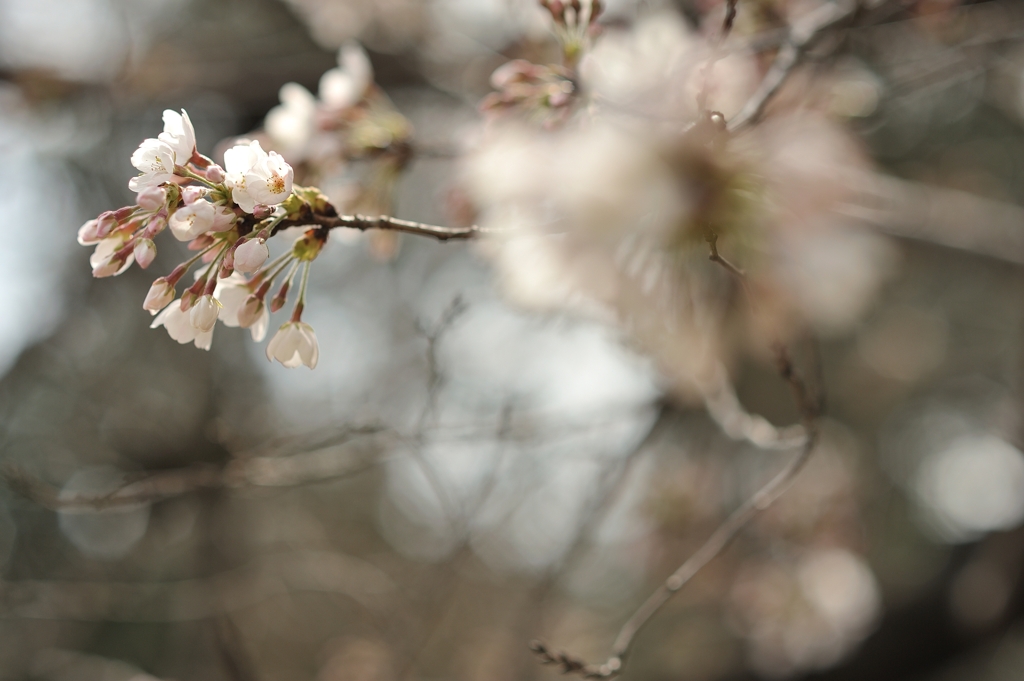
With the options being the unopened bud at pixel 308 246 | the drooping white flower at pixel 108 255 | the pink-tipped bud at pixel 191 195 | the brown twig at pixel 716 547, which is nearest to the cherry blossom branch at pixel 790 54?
the brown twig at pixel 716 547

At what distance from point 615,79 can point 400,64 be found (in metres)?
1.93

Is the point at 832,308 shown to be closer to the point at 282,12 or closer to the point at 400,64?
the point at 400,64

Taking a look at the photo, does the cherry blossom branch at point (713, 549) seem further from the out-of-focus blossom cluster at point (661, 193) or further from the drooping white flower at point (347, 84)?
the drooping white flower at point (347, 84)

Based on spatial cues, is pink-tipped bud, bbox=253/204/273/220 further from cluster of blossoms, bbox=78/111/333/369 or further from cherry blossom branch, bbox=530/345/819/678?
cherry blossom branch, bbox=530/345/819/678

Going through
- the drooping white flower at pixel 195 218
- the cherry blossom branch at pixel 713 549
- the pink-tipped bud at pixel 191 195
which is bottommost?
the cherry blossom branch at pixel 713 549

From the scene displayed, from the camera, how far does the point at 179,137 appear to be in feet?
2.30

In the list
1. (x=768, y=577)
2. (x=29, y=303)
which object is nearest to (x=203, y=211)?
(x=768, y=577)

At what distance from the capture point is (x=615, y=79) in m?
1.14

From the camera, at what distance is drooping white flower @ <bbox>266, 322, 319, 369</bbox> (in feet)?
2.57

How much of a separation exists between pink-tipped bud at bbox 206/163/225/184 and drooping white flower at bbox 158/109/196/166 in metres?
0.04

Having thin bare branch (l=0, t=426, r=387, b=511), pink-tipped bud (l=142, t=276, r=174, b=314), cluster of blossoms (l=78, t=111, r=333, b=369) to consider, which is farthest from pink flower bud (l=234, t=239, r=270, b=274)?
thin bare branch (l=0, t=426, r=387, b=511)

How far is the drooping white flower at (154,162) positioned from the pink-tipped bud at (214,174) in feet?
0.14

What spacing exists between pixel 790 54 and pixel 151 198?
1.01 m

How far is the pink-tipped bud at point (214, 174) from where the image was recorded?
68 centimetres
